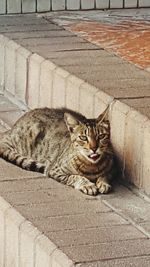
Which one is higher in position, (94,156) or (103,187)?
(94,156)

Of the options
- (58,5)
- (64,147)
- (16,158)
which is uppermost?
(58,5)

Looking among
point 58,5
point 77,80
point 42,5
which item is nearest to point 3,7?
point 42,5

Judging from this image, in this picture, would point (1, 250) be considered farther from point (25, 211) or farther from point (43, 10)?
point (43, 10)

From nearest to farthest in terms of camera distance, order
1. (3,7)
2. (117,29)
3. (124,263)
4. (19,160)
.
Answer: (124,263)
(19,160)
(117,29)
(3,7)

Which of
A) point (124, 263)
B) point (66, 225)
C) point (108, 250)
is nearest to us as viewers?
point (124, 263)

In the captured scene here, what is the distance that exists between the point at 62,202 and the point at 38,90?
1378mm

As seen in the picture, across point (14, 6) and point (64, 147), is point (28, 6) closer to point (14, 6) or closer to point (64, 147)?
point (14, 6)

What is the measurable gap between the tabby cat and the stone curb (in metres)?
0.39

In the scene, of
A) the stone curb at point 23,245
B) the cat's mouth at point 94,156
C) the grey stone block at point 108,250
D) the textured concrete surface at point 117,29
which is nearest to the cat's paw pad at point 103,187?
the cat's mouth at point 94,156

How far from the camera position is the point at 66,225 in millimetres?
4027

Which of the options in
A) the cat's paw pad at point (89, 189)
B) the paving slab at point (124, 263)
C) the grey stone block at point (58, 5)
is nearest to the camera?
the paving slab at point (124, 263)

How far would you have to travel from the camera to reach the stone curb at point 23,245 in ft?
12.4

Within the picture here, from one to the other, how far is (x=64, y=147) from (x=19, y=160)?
24 centimetres

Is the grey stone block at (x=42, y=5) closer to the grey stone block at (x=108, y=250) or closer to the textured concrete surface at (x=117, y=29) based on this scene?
the textured concrete surface at (x=117, y=29)
